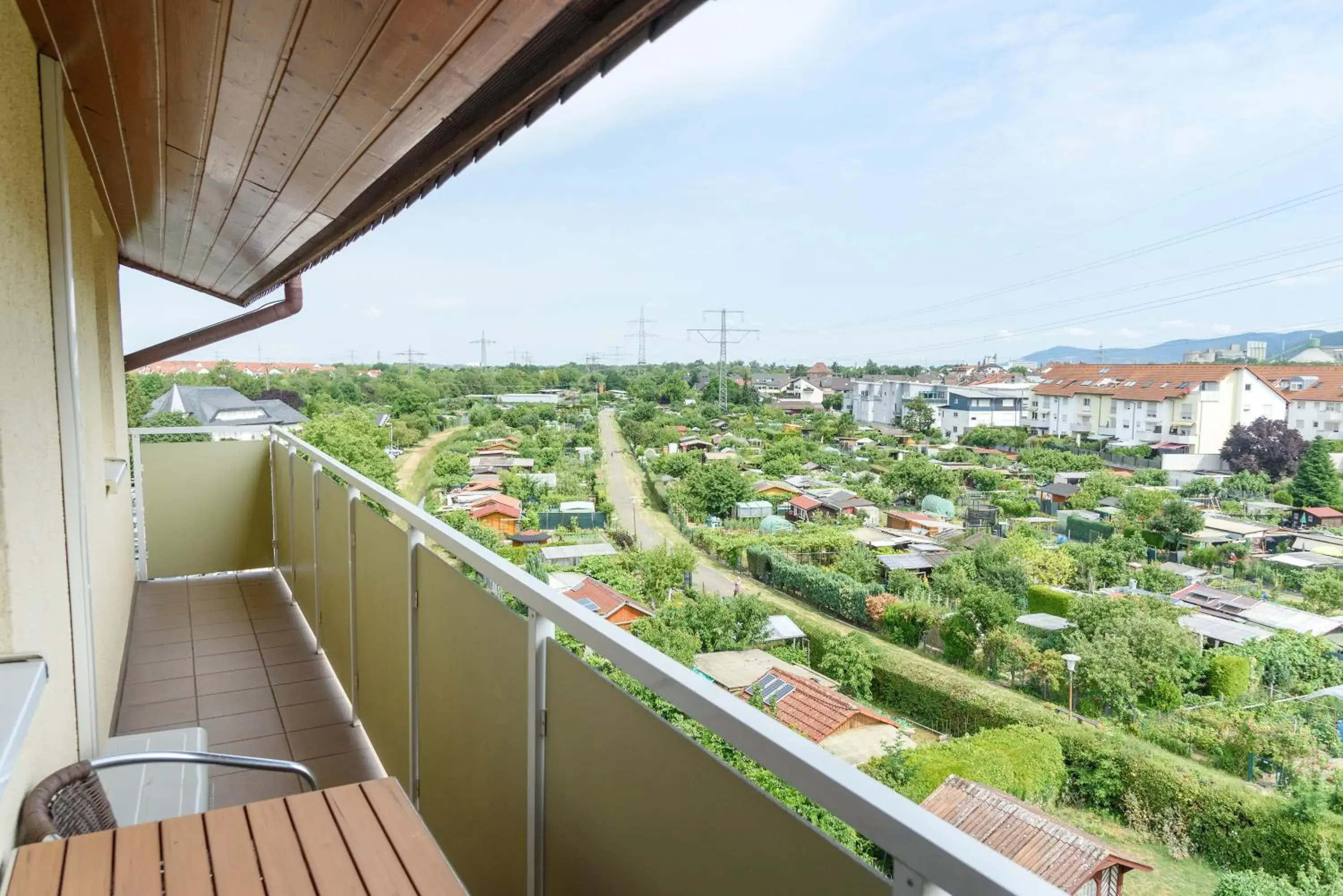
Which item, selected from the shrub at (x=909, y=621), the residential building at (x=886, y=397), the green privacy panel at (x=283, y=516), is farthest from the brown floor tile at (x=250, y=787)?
the residential building at (x=886, y=397)

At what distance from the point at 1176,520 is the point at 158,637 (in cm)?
1141

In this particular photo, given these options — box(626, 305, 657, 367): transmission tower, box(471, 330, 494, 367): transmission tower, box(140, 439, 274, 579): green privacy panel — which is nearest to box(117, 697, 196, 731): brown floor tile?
box(140, 439, 274, 579): green privacy panel

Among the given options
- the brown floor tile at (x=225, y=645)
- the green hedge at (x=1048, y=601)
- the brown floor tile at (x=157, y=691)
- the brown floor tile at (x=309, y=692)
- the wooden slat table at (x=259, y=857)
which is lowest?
the green hedge at (x=1048, y=601)

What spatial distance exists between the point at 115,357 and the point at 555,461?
46.4ft

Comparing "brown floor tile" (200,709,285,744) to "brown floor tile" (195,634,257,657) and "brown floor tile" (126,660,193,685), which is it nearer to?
"brown floor tile" (126,660,193,685)

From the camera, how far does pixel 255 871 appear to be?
3.45 feet

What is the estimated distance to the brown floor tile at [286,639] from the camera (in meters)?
4.14

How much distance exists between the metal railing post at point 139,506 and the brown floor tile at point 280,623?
1244 mm

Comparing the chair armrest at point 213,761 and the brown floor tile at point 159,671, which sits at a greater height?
the chair armrest at point 213,761

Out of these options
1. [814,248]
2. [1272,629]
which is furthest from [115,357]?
[814,248]

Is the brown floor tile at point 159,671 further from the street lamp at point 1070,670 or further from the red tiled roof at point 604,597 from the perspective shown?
the street lamp at point 1070,670

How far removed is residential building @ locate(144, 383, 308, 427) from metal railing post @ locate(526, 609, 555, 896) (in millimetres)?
7676

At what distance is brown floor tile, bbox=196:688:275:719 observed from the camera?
3.40 m

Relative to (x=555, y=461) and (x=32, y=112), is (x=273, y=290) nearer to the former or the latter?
(x=32, y=112)
